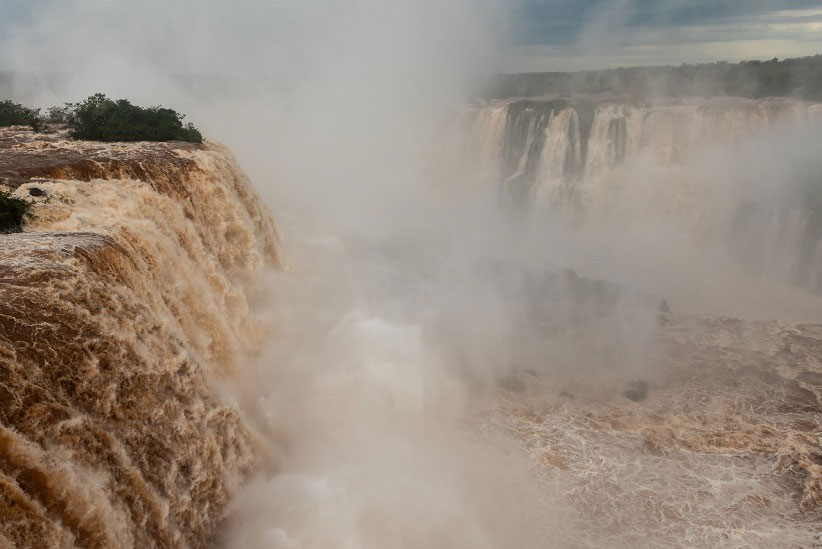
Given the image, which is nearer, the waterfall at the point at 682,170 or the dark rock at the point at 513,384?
the dark rock at the point at 513,384

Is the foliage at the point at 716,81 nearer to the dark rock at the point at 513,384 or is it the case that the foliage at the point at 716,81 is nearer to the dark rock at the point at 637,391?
the dark rock at the point at 637,391

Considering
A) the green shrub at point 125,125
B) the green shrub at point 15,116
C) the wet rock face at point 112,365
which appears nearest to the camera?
the wet rock face at point 112,365

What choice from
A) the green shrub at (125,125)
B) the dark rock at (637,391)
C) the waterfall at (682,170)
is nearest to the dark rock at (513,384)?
the dark rock at (637,391)

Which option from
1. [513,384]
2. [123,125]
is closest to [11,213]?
[123,125]

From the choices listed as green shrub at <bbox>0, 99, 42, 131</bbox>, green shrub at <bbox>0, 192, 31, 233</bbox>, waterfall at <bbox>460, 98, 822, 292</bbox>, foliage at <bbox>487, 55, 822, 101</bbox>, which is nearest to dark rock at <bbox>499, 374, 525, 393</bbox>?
green shrub at <bbox>0, 192, 31, 233</bbox>

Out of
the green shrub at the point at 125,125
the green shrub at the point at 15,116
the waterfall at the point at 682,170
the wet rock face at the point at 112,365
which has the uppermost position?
the waterfall at the point at 682,170

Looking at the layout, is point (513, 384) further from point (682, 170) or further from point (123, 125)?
point (682, 170)

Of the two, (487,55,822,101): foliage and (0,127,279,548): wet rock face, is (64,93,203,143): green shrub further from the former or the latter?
(487,55,822,101): foliage
